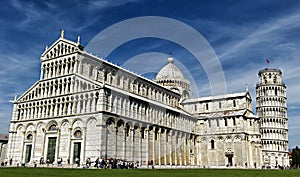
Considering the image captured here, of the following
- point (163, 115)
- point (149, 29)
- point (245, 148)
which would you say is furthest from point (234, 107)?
point (149, 29)

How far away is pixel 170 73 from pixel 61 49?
35732 mm

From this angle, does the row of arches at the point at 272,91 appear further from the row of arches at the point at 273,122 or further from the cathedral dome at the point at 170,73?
the cathedral dome at the point at 170,73

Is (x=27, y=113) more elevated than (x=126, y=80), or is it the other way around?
(x=126, y=80)

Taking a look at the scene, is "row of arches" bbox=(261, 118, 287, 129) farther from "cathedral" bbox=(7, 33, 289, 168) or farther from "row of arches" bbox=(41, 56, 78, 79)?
"row of arches" bbox=(41, 56, 78, 79)

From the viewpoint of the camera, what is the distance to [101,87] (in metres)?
36.0

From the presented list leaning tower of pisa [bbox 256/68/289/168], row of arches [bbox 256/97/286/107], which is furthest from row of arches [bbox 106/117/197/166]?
row of arches [bbox 256/97/286/107]

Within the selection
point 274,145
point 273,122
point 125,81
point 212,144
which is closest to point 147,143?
point 125,81

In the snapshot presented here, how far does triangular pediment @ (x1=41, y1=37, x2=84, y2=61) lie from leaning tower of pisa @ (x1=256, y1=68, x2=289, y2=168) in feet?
210

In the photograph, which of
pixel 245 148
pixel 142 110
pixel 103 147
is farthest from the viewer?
pixel 245 148

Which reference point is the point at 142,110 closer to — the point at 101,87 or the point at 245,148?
the point at 101,87

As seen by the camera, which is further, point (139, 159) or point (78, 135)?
point (139, 159)

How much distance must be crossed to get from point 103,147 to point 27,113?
18167mm

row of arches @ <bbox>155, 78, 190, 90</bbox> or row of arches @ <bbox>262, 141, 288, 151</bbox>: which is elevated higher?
row of arches @ <bbox>155, 78, 190, 90</bbox>

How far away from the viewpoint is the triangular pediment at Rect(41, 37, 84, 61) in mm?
41331
